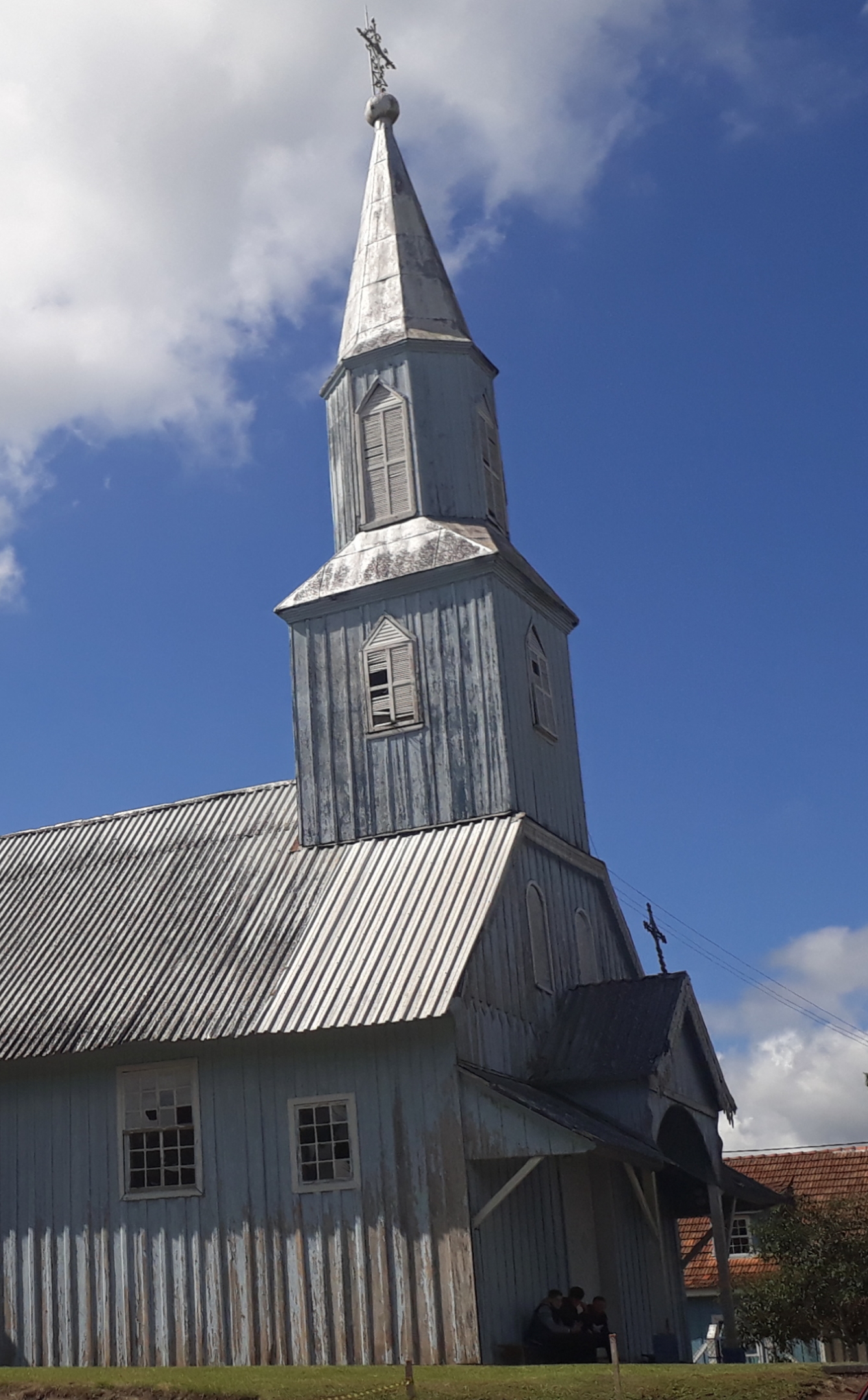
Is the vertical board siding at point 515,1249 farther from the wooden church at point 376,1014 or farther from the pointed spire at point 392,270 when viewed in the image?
the pointed spire at point 392,270

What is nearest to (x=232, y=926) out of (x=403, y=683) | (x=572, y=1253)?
(x=403, y=683)

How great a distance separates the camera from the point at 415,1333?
1953cm

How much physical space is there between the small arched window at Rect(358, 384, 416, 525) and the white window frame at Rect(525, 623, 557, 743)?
320 cm

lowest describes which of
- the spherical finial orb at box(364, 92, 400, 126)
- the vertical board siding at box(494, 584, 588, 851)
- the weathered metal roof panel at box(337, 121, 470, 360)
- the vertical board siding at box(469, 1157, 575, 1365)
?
the vertical board siding at box(469, 1157, 575, 1365)

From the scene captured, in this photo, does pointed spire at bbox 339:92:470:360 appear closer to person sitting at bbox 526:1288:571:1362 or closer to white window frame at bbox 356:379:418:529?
white window frame at bbox 356:379:418:529

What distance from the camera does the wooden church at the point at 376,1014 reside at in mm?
20281

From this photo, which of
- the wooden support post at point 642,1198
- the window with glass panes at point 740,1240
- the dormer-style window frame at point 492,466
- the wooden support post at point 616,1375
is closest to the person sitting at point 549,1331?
the wooden support post at point 642,1198

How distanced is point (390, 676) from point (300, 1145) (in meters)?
8.25

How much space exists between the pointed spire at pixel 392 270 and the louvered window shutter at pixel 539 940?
35.0 ft

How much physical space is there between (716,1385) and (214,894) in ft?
39.9

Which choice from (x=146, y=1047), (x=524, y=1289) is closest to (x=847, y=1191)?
(x=524, y=1289)

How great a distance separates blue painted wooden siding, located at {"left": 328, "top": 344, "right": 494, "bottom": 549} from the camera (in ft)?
90.2

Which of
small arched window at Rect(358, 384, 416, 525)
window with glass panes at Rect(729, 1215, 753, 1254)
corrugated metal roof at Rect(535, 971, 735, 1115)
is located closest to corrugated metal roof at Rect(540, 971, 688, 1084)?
corrugated metal roof at Rect(535, 971, 735, 1115)

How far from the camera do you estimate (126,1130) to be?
22.0 m
